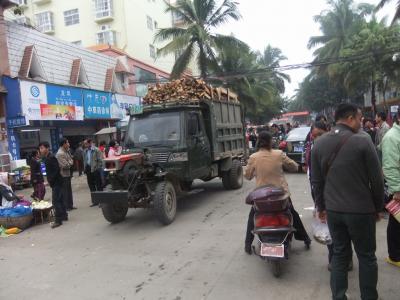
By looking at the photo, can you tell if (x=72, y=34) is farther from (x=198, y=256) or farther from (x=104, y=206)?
(x=198, y=256)

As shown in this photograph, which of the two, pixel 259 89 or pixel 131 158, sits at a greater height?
pixel 259 89

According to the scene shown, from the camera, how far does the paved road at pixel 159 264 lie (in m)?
4.39

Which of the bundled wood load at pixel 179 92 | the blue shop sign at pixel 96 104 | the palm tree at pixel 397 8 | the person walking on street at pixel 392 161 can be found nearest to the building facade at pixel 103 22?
the blue shop sign at pixel 96 104

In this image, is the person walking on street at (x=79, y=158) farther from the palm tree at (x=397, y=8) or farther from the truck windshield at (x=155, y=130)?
the palm tree at (x=397, y=8)

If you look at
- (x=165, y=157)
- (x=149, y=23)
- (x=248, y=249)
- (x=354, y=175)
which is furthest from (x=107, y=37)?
(x=354, y=175)

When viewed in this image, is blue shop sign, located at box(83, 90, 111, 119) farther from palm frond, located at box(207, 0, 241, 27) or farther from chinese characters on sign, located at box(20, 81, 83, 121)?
palm frond, located at box(207, 0, 241, 27)

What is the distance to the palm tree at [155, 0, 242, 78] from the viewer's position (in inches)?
839

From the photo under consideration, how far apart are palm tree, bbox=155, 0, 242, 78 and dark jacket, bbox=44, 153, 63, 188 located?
45.2ft

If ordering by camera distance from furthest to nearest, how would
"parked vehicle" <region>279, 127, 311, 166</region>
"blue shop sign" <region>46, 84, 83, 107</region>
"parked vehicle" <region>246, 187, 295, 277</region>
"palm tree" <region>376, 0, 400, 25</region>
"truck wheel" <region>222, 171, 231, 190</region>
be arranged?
"palm tree" <region>376, 0, 400, 25</region> → "blue shop sign" <region>46, 84, 83, 107</region> → "parked vehicle" <region>279, 127, 311, 166</region> → "truck wheel" <region>222, 171, 231, 190</region> → "parked vehicle" <region>246, 187, 295, 277</region>

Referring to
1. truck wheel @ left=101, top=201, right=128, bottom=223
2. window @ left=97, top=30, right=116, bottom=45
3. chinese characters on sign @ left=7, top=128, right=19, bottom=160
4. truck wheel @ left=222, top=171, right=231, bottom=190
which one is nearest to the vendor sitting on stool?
truck wheel @ left=101, top=201, right=128, bottom=223

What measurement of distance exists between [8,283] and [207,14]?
19074 mm

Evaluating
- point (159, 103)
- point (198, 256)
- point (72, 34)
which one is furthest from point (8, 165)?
point (72, 34)

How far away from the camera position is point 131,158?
7.39 meters

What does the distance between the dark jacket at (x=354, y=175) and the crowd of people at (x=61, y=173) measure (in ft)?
20.2
